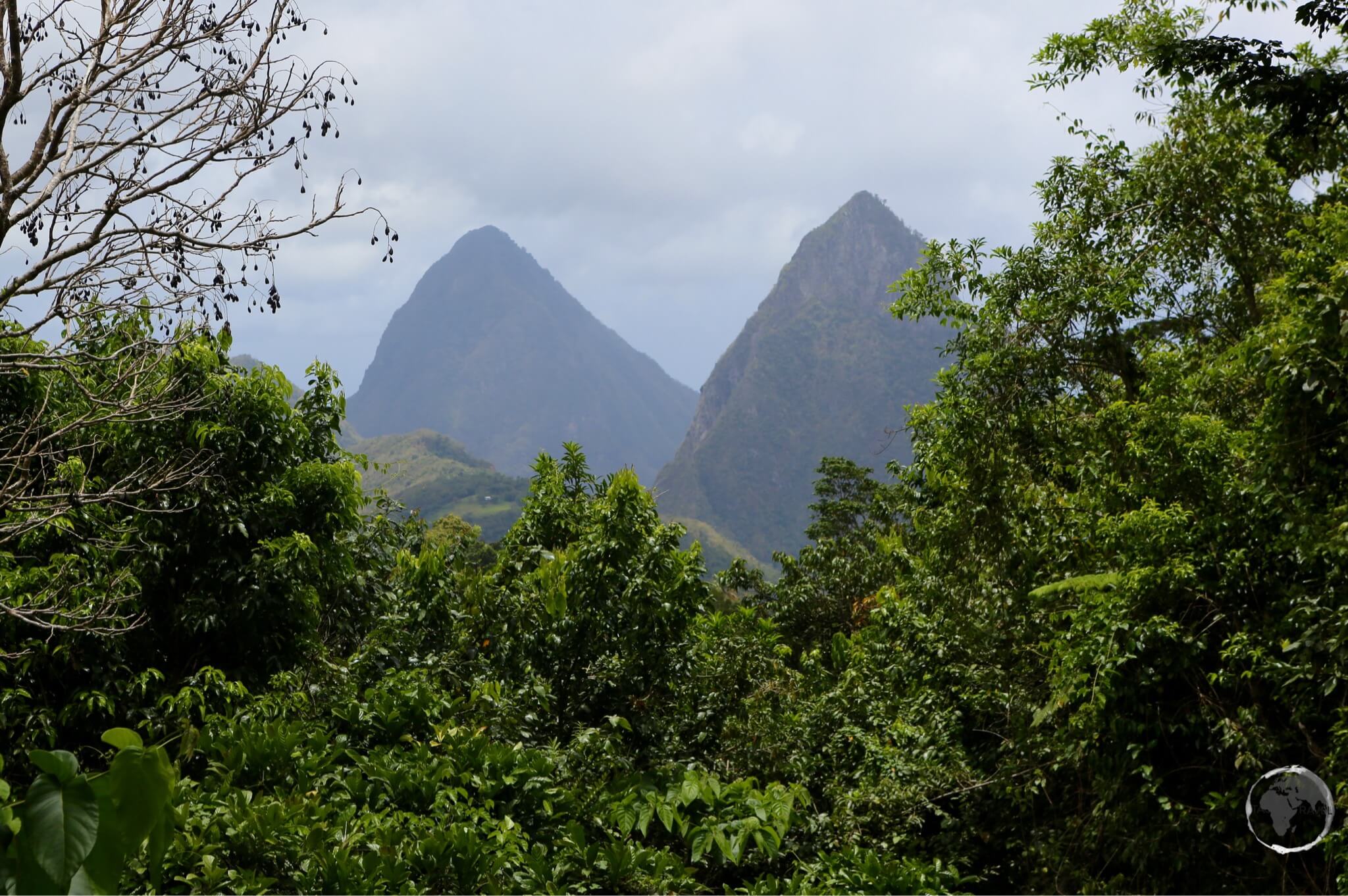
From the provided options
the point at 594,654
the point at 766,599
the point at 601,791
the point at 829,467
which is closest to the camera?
the point at 601,791

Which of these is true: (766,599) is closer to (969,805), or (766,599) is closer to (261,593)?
(969,805)

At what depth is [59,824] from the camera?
3.41 feet

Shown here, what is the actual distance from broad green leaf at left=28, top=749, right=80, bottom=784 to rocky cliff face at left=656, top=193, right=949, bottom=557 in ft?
375

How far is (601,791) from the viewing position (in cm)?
456

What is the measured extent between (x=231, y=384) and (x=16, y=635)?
6.24ft

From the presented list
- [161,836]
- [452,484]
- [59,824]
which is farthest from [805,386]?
[59,824]

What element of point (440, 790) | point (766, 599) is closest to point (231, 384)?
point (440, 790)

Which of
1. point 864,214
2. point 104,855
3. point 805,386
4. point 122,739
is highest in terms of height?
point 864,214

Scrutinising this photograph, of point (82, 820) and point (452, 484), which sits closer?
point (82, 820)

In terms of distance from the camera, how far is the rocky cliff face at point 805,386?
12706 cm

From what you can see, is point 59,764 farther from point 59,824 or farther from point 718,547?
point 718,547

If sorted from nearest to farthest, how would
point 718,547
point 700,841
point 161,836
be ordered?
point 161,836
point 700,841
point 718,547

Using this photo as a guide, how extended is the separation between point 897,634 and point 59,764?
7832 millimetres

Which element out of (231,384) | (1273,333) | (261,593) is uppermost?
(1273,333)
